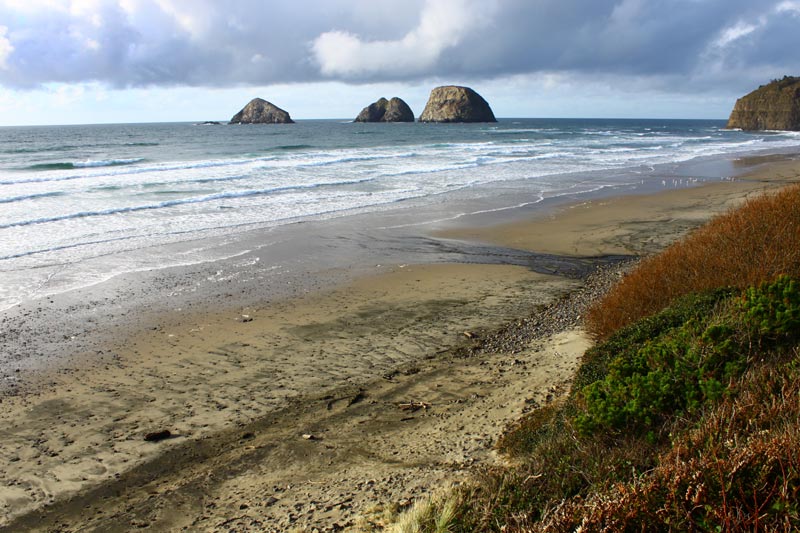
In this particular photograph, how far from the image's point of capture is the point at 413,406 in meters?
6.86

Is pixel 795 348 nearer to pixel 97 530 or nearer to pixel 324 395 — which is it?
pixel 324 395

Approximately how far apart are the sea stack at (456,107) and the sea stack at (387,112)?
198 inches

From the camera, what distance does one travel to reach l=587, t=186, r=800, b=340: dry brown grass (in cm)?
698

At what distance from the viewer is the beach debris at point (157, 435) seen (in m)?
6.39

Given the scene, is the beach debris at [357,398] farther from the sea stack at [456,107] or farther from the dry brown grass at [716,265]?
the sea stack at [456,107]

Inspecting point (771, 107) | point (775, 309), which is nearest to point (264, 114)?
point (771, 107)

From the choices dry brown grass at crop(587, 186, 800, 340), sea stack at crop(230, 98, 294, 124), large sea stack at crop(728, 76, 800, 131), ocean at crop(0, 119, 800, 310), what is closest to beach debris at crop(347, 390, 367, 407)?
dry brown grass at crop(587, 186, 800, 340)

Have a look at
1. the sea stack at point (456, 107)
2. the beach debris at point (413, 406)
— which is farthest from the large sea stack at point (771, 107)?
the beach debris at point (413, 406)

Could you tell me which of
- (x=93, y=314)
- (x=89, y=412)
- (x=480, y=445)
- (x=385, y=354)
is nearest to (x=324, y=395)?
(x=385, y=354)

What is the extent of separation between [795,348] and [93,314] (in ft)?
33.2

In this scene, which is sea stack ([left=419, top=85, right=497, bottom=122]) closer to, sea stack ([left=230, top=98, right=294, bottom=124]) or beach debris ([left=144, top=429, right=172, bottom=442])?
sea stack ([left=230, top=98, right=294, bottom=124])

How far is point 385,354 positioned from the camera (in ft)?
27.9

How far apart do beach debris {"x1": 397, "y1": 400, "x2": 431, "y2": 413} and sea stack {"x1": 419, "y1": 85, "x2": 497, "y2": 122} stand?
497 feet

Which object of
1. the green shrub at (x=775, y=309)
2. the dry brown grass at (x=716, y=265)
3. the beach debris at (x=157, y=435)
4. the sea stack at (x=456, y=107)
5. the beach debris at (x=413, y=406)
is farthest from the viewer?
the sea stack at (x=456, y=107)
